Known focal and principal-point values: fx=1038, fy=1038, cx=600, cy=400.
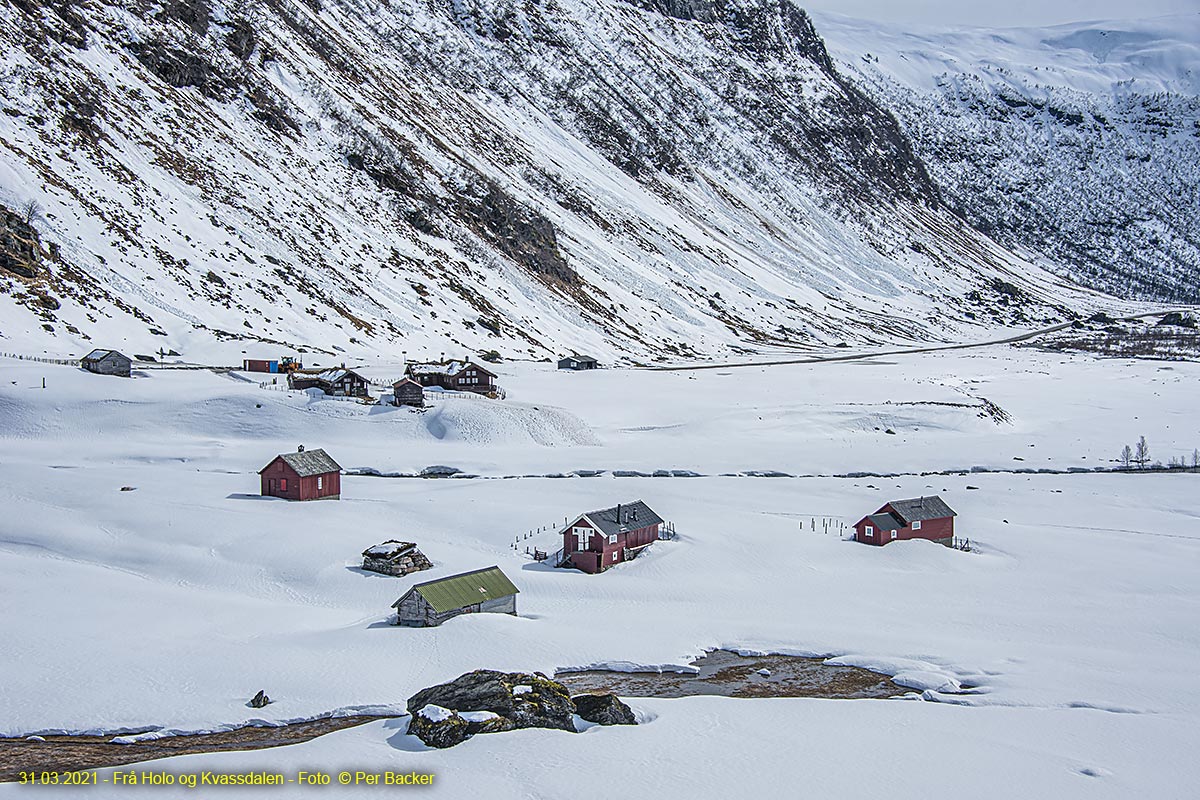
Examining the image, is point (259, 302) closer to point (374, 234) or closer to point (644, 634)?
point (374, 234)

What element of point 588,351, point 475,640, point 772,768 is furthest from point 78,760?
point 588,351

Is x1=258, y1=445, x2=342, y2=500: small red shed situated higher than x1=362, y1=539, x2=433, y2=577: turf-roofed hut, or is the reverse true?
x1=258, y1=445, x2=342, y2=500: small red shed

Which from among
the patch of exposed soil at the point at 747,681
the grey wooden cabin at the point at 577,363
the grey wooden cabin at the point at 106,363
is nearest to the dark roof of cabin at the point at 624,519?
the patch of exposed soil at the point at 747,681

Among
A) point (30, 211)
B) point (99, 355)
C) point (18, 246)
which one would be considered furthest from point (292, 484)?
point (30, 211)

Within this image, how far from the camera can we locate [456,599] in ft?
116

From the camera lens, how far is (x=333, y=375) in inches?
2849

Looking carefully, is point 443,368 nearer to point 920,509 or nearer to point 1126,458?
point 920,509

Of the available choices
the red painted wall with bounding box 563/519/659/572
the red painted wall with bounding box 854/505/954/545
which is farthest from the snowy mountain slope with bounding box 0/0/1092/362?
the red painted wall with bounding box 854/505/954/545

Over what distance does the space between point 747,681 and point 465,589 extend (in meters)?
10.3

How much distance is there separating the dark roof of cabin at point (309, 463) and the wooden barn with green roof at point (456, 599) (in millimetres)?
16482

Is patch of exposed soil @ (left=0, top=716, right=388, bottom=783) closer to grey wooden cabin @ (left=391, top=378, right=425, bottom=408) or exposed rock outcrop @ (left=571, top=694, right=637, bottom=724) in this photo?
exposed rock outcrop @ (left=571, top=694, right=637, bottom=724)

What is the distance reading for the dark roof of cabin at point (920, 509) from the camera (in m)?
47.3

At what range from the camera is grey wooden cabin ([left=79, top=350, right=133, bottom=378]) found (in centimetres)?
6956

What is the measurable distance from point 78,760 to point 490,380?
57089 mm
